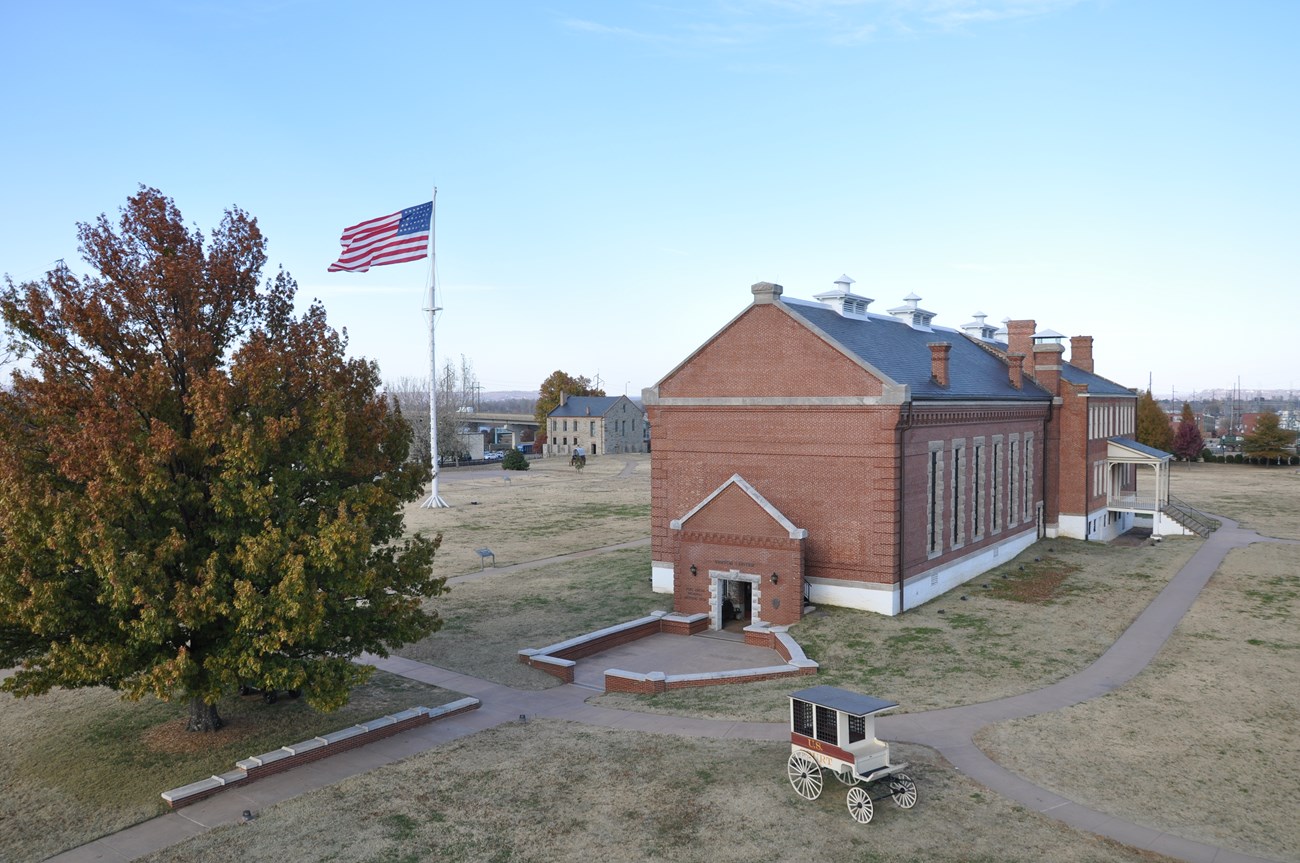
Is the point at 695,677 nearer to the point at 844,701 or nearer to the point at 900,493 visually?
A: the point at 844,701

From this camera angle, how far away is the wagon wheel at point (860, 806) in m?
15.3

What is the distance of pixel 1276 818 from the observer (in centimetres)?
1544

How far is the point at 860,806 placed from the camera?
15453 mm

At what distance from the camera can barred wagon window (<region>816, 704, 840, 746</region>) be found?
1616 cm

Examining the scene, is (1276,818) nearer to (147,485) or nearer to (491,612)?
(147,485)

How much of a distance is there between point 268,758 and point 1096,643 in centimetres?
2292

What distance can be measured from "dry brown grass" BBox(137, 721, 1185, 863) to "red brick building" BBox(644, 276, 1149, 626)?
11766mm

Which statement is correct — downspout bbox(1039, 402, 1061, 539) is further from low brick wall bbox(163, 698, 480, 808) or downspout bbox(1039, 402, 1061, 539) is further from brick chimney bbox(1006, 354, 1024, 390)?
low brick wall bbox(163, 698, 480, 808)

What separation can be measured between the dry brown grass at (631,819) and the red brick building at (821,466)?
1177cm

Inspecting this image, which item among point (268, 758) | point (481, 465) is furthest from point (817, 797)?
point (481, 465)

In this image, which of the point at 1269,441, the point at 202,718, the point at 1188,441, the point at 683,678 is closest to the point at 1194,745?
the point at 683,678

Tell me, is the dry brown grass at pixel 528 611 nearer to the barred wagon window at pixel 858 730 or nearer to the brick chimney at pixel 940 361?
the barred wagon window at pixel 858 730

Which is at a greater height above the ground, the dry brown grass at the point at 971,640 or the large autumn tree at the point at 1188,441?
the large autumn tree at the point at 1188,441

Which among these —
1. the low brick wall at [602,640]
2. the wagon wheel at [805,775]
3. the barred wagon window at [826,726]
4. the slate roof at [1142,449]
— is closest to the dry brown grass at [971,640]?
the low brick wall at [602,640]
